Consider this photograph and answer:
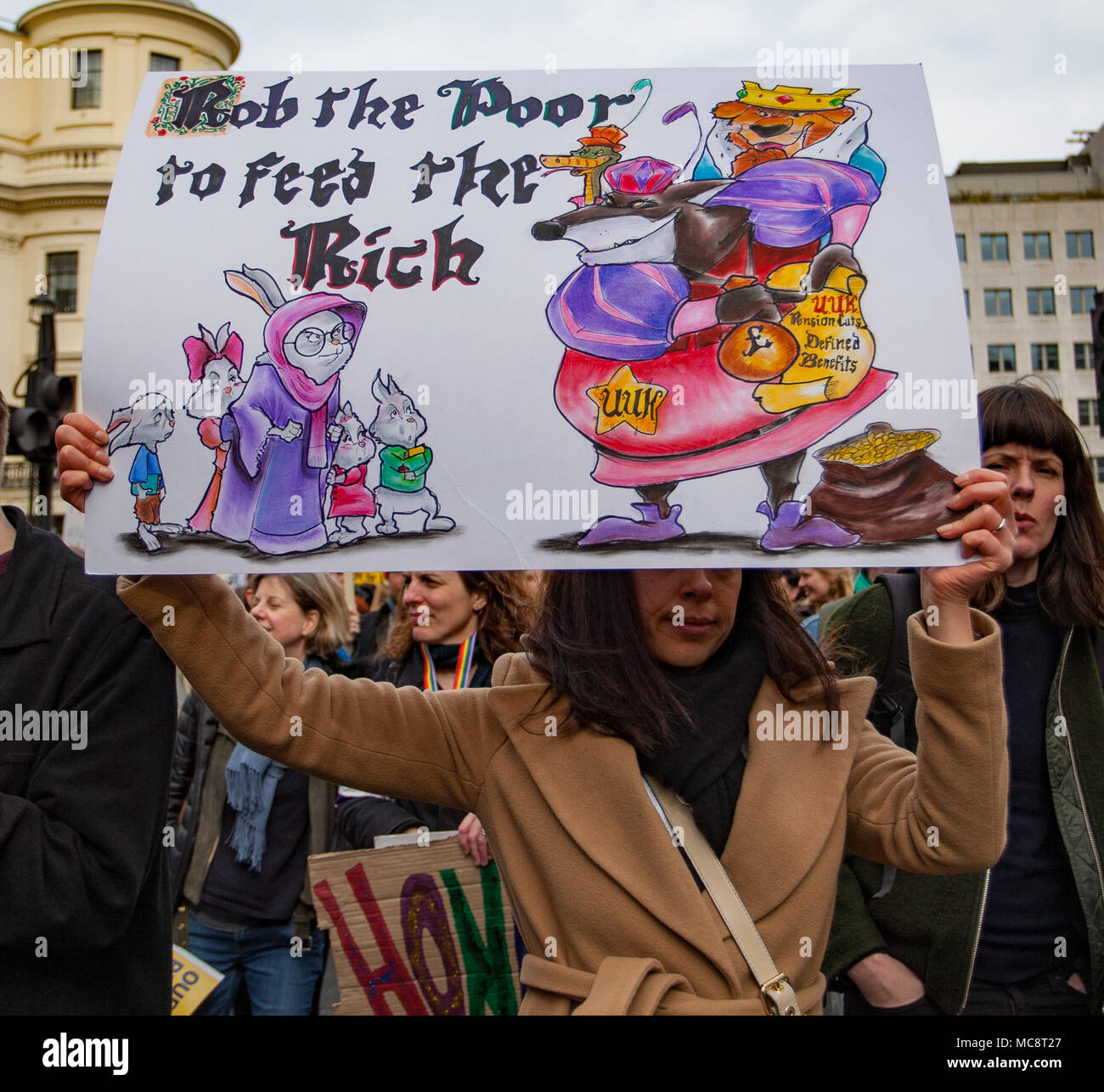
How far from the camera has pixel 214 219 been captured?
7.14 feet

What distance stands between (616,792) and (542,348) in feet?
2.56

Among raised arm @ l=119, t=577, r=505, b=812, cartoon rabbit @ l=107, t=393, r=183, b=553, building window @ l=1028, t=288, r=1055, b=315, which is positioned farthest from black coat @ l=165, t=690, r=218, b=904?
building window @ l=1028, t=288, r=1055, b=315

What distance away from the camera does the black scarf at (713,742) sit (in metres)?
2.16

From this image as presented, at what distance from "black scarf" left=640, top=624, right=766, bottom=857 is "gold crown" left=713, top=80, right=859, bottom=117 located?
99 cm

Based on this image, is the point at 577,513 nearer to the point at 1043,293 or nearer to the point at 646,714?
the point at 646,714

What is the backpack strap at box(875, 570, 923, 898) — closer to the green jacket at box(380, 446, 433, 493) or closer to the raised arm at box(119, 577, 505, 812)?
the raised arm at box(119, 577, 505, 812)

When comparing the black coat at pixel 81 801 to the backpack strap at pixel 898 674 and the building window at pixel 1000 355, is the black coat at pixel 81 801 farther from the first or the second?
the building window at pixel 1000 355

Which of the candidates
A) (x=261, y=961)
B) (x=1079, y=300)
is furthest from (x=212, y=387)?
(x=1079, y=300)

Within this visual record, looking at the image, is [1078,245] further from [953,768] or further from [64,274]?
[953,768]

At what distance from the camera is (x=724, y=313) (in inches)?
84.0

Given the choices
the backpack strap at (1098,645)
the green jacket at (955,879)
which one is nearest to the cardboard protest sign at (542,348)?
the green jacket at (955,879)

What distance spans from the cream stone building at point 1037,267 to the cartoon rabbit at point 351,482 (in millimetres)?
52073

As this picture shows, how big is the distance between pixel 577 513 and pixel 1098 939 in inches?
69.5
